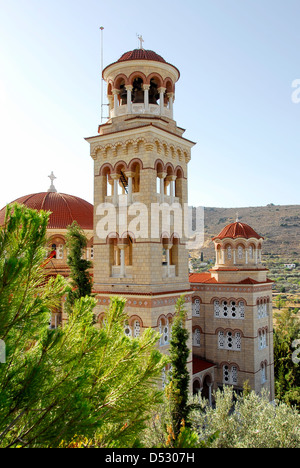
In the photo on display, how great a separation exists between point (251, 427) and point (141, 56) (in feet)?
45.6

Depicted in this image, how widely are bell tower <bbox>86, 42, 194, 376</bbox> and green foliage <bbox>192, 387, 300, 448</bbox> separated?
13.2 ft

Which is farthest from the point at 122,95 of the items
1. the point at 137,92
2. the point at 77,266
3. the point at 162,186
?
the point at 77,266

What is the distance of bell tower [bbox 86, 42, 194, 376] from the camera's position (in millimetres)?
14609

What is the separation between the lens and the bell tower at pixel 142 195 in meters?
14.6

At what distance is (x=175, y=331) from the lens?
1205 cm

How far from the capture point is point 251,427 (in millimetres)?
10031

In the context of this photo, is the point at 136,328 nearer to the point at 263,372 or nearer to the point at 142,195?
the point at 142,195

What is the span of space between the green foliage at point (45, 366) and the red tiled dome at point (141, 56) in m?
12.4

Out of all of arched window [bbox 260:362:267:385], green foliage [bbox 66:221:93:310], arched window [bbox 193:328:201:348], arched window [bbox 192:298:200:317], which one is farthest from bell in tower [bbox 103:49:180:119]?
arched window [bbox 260:362:267:385]

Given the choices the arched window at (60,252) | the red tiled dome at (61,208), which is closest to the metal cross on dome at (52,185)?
the red tiled dome at (61,208)

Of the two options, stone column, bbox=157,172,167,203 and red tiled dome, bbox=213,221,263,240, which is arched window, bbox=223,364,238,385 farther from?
stone column, bbox=157,172,167,203

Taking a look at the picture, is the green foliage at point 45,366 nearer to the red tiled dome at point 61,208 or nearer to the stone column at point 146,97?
the stone column at point 146,97

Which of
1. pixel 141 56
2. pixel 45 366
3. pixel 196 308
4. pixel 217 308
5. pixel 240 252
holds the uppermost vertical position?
pixel 141 56

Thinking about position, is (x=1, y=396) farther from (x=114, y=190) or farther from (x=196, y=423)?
(x=114, y=190)
